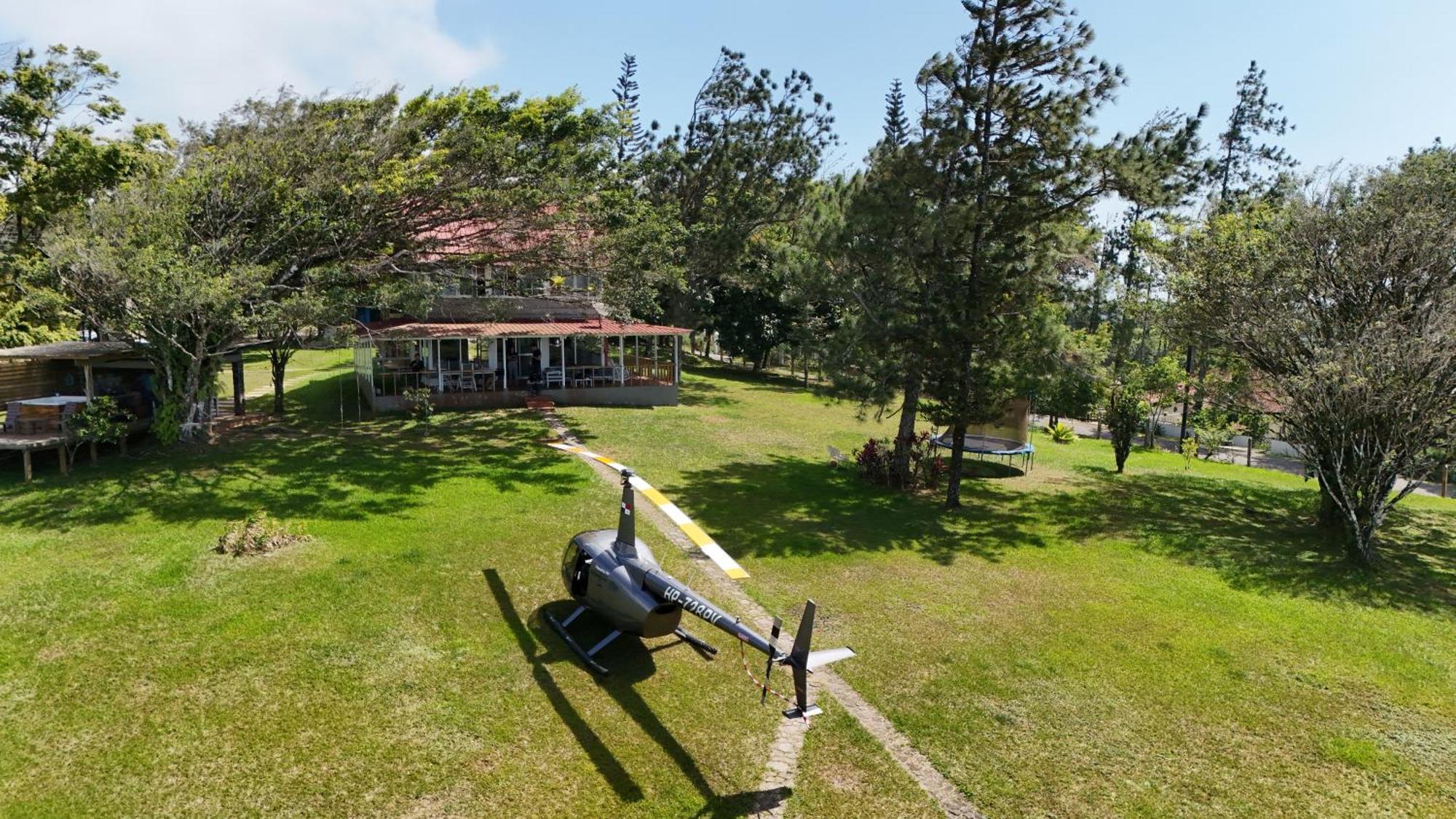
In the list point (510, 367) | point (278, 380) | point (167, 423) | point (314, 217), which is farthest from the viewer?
point (510, 367)

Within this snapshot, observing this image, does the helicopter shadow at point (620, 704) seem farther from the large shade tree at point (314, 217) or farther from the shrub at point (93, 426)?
the shrub at point (93, 426)

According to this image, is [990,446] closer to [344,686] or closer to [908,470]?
[908,470]

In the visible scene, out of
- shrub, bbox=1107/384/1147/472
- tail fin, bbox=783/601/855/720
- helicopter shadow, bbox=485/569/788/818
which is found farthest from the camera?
shrub, bbox=1107/384/1147/472

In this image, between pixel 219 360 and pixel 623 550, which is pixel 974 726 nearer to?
pixel 623 550

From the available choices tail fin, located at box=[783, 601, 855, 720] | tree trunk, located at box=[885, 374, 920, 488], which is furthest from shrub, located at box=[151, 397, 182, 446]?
tree trunk, located at box=[885, 374, 920, 488]

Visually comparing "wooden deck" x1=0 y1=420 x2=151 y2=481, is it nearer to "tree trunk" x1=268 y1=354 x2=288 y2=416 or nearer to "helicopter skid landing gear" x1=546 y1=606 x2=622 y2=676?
"tree trunk" x1=268 y1=354 x2=288 y2=416

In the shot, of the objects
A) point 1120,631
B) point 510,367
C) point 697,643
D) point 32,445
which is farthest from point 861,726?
point 510,367

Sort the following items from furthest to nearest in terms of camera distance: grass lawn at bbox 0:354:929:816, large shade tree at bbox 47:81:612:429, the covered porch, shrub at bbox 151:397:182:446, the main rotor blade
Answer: the covered porch, shrub at bbox 151:397:182:446, large shade tree at bbox 47:81:612:429, the main rotor blade, grass lawn at bbox 0:354:929:816
